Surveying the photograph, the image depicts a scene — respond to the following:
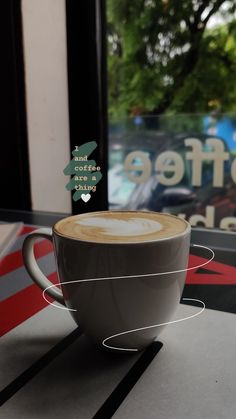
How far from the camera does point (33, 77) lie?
32.7 inches

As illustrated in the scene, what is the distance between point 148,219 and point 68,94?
0.42 meters

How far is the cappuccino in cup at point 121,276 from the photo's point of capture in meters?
0.28

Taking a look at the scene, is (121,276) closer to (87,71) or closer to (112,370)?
(112,370)

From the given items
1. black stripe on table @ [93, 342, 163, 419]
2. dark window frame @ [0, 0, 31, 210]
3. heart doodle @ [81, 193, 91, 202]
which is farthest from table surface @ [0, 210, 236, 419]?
dark window frame @ [0, 0, 31, 210]

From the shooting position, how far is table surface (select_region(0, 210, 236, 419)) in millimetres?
262

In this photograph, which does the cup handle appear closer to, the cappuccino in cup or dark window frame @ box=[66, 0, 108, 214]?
the cappuccino in cup

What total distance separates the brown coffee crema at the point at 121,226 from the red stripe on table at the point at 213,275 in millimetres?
139

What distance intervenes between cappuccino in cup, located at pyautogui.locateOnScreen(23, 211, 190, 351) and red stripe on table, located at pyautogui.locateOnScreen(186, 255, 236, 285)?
0.56 feet

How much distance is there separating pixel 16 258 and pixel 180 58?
3.83ft

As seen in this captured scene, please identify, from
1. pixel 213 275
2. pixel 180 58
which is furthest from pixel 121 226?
pixel 180 58

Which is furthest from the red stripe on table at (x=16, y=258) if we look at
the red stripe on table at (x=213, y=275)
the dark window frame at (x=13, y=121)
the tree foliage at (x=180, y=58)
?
the tree foliage at (x=180, y=58)

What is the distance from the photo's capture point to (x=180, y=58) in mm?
1484

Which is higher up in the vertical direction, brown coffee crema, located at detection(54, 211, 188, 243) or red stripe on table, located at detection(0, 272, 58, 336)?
brown coffee crema, located at detection(54, 211, 188, 243)

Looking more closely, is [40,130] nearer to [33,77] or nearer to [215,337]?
[33,77]
